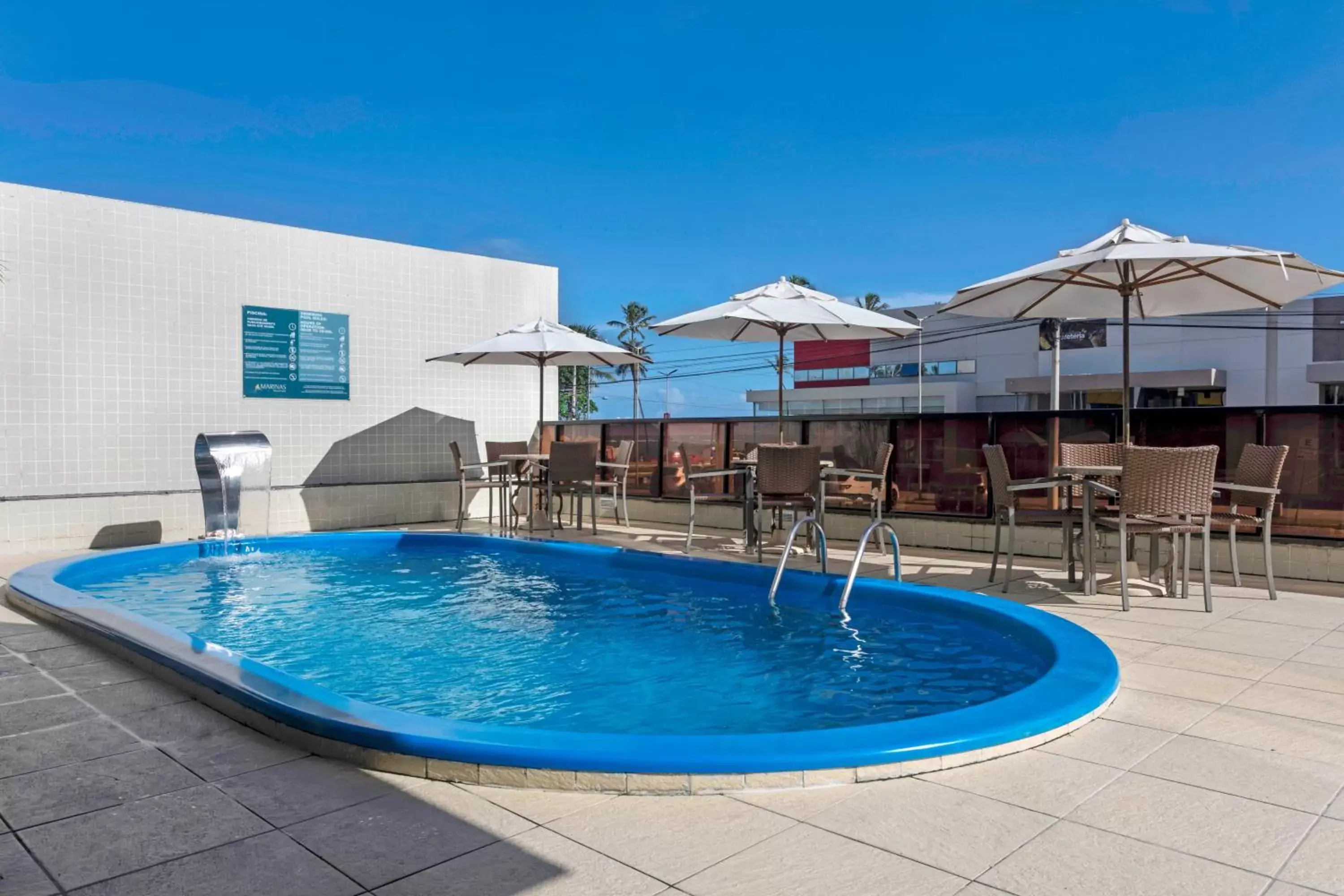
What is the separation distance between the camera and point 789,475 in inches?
258

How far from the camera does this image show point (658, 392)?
201 ft

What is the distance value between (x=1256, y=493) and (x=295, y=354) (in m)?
8.67

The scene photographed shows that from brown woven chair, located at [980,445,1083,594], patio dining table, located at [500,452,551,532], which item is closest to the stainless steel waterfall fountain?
patio dining table, located at [500,452,551,532]

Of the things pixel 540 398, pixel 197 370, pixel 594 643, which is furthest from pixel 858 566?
pixel 197 370

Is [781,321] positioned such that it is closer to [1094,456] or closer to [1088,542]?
[1094,456]

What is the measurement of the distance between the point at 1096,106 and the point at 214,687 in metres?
34.1

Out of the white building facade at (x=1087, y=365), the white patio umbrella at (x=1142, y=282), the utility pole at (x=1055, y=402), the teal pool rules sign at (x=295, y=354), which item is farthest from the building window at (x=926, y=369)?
the white patio umbrella at (x=1142, y=282)

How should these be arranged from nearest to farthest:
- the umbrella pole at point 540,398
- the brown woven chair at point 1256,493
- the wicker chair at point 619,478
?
the brown woven chair at point 1256,493 → the wicker chair at point 619,478 → the umbrella pole at point 540,398

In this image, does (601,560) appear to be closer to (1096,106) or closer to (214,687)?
(214,687)

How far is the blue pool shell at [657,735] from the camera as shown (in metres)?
2.36

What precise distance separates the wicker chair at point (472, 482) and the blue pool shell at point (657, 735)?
4524 mm

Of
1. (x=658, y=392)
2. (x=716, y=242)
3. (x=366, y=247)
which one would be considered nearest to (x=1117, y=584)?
(x=366, y=247)

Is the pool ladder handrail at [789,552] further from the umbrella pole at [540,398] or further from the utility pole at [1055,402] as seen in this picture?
the umbrella pole at [540,398]

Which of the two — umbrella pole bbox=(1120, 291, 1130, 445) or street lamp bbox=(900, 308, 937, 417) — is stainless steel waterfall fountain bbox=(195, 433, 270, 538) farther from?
street lamp bbox=(900, 308, 937, 417)
